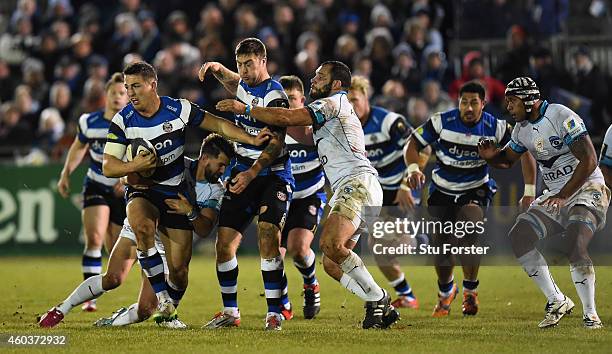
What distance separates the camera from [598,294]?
38.4 feet

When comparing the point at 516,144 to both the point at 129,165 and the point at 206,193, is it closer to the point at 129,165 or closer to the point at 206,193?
the point at 206,193

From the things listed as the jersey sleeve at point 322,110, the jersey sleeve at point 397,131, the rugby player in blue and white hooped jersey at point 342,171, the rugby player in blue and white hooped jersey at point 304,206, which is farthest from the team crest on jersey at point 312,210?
the jersey sleeve at point 322,110

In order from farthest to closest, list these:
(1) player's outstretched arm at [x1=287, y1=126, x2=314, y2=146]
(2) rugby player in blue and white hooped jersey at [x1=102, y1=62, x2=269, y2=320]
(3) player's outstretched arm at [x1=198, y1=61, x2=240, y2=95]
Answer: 1. (1) player's outstretched arm at [x1=287, y1=126, x2=314, y2=146]
2. (3) player's outstretched arm at [x1=198, y1=61, x2=240, y2=95]
3. (2) rugby player in blue and white hooped jersey at [x1=102, y1=62, x2=269, y2=320]

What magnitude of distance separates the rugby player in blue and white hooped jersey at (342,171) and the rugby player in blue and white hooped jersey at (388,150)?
2.25 metres

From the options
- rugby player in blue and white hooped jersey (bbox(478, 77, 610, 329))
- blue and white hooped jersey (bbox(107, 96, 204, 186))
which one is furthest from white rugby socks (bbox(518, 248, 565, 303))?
blue and white hooped jersey (bbox(107, 96, 204, 186))

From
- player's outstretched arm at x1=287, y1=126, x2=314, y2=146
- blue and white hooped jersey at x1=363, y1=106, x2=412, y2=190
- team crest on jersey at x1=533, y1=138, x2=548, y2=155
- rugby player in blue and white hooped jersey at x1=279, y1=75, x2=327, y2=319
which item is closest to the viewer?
team crest on jersey at x1=533, y1=138, x2=548, y2=155

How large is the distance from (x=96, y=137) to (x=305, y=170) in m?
2.56

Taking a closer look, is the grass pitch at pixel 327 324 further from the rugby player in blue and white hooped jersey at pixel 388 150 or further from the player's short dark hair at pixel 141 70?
the player's short dark hair at pixel 141 70

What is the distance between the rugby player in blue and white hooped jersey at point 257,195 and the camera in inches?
412

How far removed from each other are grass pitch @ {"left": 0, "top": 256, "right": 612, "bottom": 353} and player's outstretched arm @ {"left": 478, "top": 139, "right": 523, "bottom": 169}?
1.57 meters

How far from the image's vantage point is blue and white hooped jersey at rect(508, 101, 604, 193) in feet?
34.5

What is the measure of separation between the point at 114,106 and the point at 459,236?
14.0 ft

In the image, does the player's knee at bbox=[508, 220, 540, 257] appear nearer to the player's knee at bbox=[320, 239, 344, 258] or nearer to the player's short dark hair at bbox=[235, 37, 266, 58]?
the player's knee at bbox=[320, 239, 344, 258]

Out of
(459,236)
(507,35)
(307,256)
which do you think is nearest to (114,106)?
(307,256)
